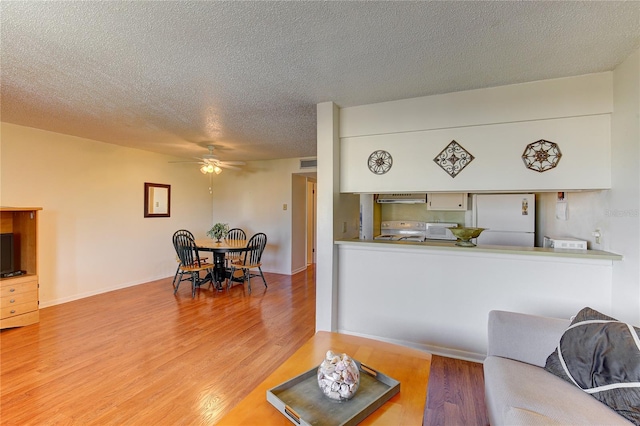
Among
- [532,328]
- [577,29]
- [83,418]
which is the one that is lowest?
[83,418]

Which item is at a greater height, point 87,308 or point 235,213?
point 235,213

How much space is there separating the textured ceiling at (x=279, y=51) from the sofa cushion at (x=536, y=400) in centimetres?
194

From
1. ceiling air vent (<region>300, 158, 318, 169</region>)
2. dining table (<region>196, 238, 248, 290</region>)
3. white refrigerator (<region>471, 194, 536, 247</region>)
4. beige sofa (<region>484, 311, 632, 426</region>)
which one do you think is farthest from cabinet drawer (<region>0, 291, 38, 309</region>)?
white refrigerator (<region>471, 194, 536, 247</region>)

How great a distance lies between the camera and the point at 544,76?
2291 millimetres

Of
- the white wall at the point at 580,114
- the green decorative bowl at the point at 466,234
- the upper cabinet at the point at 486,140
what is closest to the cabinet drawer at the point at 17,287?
the white wall at the point at 580,114

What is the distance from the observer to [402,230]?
16.2ft

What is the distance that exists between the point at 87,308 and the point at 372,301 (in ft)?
12.2

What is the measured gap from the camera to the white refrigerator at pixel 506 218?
3812 mm

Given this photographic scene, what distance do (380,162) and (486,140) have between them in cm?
95

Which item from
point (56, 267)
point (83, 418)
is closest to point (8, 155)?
point (56, 267)

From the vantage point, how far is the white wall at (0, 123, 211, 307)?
3.67 meters

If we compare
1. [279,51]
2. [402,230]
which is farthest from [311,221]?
[279,51]

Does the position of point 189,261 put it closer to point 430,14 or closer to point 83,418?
point 83,418

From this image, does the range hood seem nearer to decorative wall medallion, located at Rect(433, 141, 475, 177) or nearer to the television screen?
decorative wall medallion, located at Rect(433, 141, 475, 177)
